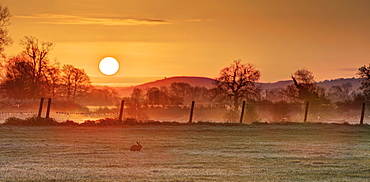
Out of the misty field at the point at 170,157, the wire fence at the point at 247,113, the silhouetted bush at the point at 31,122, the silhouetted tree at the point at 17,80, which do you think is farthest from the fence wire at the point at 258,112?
the misty field at the point at 170,157

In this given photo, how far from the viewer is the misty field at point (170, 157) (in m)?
11.8

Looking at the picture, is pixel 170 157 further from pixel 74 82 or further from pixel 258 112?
pixel 74 82

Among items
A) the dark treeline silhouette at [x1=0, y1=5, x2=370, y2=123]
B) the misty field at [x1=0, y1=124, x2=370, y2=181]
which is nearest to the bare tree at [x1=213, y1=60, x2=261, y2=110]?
the dark treeline silhouette at [x1=0, y1=5, x2=370, y2=123]

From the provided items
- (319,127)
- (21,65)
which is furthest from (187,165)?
(21,65)

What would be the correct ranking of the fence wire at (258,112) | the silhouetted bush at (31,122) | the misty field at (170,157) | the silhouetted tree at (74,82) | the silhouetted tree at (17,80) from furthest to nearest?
the silhouetted tree at (74,82), the silhouetted tree at (17,80), the fence wire at (258,112), the silhouetted bush at (31,122), the misty field at (170,157)

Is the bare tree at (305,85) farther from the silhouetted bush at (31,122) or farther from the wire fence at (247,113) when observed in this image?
the silhouetted bush at (31,122)

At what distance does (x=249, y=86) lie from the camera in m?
63.8

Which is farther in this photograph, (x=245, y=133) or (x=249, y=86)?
(x=249, y=86)

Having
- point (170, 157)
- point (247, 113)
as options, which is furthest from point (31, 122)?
point (247, 113)

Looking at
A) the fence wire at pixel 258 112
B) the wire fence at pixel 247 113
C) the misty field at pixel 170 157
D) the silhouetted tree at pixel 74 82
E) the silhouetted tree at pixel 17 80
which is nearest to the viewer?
the misty field at pixel 170 157

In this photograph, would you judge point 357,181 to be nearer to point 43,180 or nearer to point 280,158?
point 280,158

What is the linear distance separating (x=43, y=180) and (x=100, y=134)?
13.2 meters

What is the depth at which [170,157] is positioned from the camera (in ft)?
50.4

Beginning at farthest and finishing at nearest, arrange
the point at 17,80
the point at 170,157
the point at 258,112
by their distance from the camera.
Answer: the point at 17,80 → the point at 258,112 → the point at 170,157
